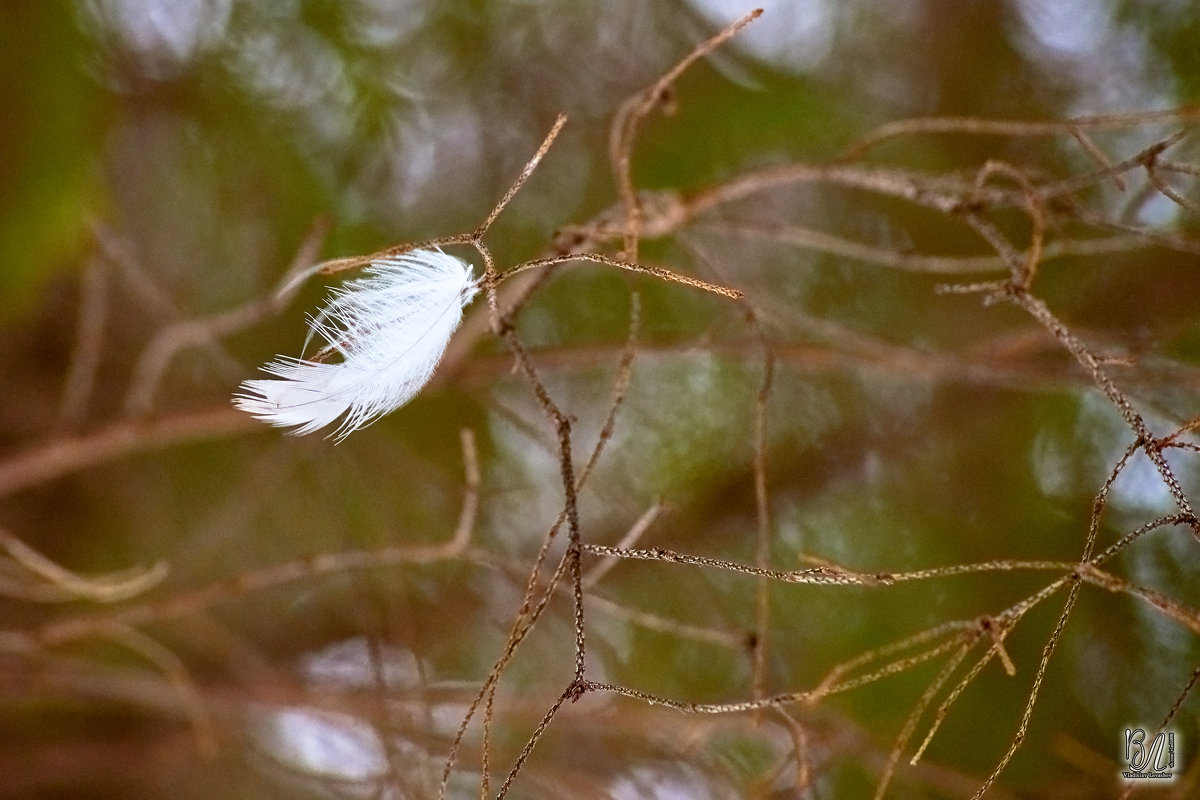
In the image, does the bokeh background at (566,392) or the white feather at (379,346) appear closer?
the white feather at (379,346)

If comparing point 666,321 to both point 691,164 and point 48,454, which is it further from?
point 48,454

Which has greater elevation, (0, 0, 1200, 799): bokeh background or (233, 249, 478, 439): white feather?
(0, 0, 1200, 799): bokeh background

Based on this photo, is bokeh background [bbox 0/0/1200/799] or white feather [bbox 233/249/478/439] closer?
white feather [bbox 233/249/478/439]

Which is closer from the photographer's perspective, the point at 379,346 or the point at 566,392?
the point at 379,346

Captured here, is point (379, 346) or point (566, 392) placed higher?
point (566, 392)

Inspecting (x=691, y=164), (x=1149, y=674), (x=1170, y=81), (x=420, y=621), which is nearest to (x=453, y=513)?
(x=420, y=621)
